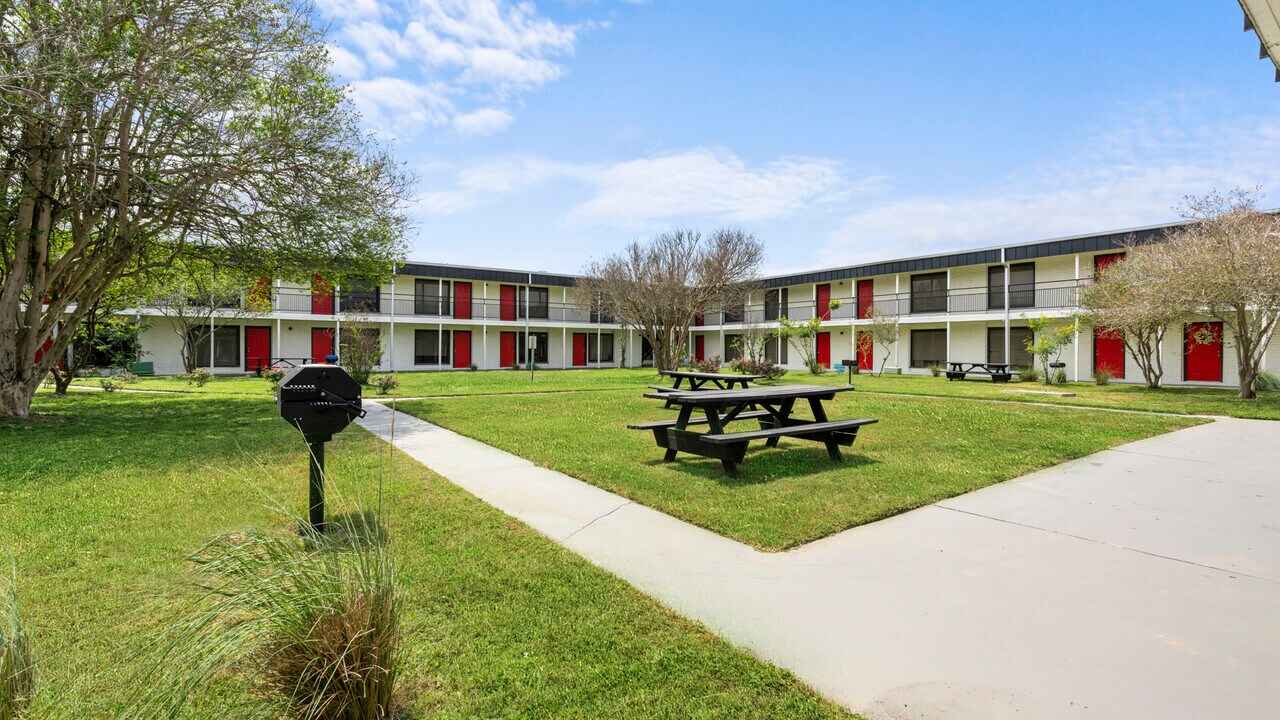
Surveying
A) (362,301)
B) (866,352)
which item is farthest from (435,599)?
(866,352)

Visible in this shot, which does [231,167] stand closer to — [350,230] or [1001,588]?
[350,230]

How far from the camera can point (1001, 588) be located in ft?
11.4

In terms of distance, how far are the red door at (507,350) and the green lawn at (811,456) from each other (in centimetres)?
2276

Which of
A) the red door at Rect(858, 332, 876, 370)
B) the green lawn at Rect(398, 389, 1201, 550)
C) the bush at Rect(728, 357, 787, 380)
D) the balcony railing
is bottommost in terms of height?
the green lawn at Rect(398, 389, 1201, 550)

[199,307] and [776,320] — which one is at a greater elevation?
[776,320]

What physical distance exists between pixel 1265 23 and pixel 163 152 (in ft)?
40.4

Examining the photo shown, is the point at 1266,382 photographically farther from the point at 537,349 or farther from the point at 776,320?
the point at 537,349

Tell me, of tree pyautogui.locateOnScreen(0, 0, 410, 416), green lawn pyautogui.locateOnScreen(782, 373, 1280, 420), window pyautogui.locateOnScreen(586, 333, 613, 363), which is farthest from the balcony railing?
tree pyautogui.locateOnScreen(0, 0, 410, 416)

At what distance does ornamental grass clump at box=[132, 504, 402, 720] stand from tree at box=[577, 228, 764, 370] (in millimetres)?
22446

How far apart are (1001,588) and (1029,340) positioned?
25.5 metres

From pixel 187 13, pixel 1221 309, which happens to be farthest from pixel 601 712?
pixel 1221 309

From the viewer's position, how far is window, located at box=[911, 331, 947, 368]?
1113 inches

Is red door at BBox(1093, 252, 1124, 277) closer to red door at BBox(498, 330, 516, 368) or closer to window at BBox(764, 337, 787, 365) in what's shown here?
window at BBox(764, 337, 787, 365)

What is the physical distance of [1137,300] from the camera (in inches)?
596
